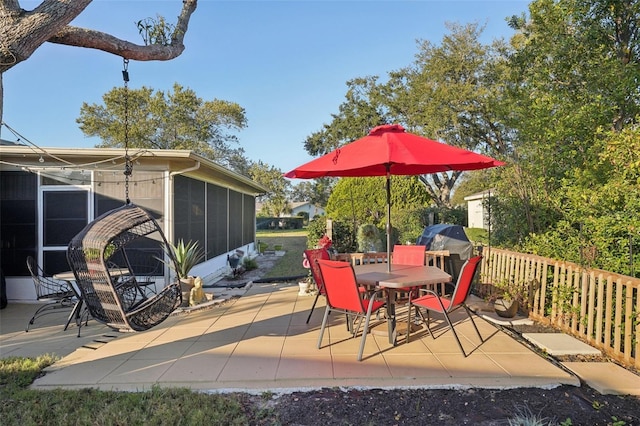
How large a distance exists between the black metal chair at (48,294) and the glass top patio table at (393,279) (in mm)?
3933

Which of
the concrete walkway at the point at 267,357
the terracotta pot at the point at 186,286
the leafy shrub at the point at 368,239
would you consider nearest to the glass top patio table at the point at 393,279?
the concrete walkway at the point at 267,357

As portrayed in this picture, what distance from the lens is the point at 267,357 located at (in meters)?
3.55

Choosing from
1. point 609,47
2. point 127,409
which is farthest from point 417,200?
point 127,409

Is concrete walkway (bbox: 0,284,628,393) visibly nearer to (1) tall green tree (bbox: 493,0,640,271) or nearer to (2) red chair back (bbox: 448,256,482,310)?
(2) red chair back (bbox: 448,256,482,310)

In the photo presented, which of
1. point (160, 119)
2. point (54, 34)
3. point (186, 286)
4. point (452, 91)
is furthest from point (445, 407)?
point (160, 119)

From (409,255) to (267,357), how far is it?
243 centimetres

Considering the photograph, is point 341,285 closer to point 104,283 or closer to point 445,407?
point 445,407

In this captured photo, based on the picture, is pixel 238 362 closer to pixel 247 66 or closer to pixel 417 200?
pixel 417 200

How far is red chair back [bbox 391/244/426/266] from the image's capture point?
494 cm

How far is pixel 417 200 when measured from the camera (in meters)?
12.4

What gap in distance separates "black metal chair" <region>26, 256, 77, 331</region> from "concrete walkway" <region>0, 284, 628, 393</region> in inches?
13.7

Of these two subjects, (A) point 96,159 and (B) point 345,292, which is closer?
(B) point 345,292

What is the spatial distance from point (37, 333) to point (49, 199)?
9.30 feet

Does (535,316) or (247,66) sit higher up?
(247,66)
